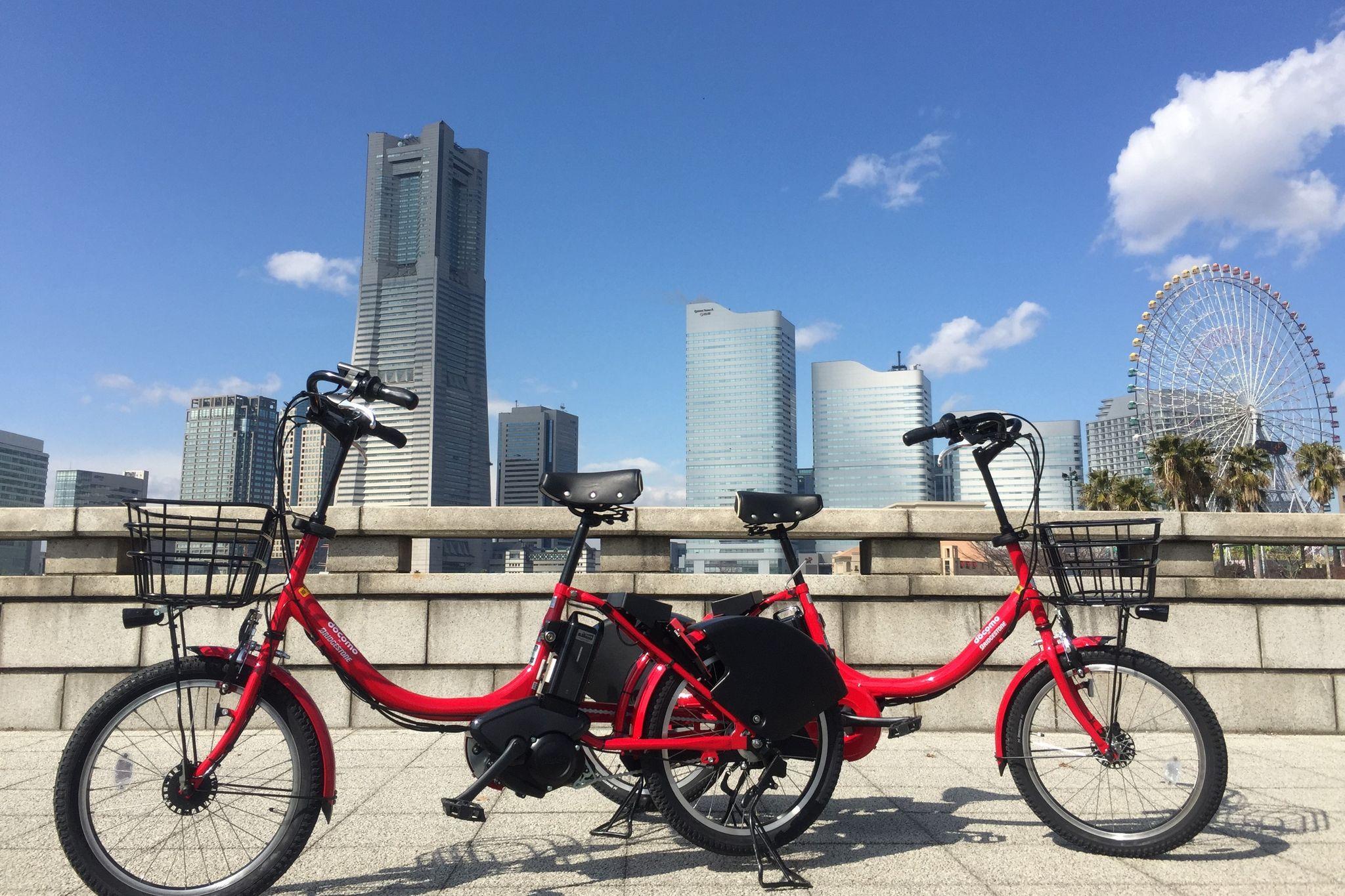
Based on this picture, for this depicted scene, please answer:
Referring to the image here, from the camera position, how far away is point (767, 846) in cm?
290

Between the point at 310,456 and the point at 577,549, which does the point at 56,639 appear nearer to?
the point at 310,456

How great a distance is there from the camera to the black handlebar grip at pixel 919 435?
358cm

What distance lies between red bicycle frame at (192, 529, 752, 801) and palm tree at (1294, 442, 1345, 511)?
5177cm

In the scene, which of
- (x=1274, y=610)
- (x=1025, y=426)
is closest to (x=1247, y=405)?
(x=1274, y=610)

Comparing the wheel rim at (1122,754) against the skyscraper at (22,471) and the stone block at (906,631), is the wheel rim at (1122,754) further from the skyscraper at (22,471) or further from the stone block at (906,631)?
the skyscraper at (22,471)

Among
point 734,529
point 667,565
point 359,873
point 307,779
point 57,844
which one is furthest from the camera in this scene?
point 667,565

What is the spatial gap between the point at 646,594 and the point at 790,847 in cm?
215

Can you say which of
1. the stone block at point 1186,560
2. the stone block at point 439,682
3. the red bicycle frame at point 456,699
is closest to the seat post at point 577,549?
the red bicycle frame at point 456,699

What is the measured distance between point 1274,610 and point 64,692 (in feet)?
25.1

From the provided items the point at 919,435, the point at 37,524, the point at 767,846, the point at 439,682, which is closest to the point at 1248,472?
the point at 919,435

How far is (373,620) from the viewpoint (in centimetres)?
524

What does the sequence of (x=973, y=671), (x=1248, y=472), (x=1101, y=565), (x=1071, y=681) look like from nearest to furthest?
(x=1101, y=565), (x=1071, y=681), (x=973, y=671), (x=1248, y=472)

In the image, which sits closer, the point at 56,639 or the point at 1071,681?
the point at 1071,681

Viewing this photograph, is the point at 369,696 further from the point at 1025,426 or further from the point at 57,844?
the point at 1025,426
